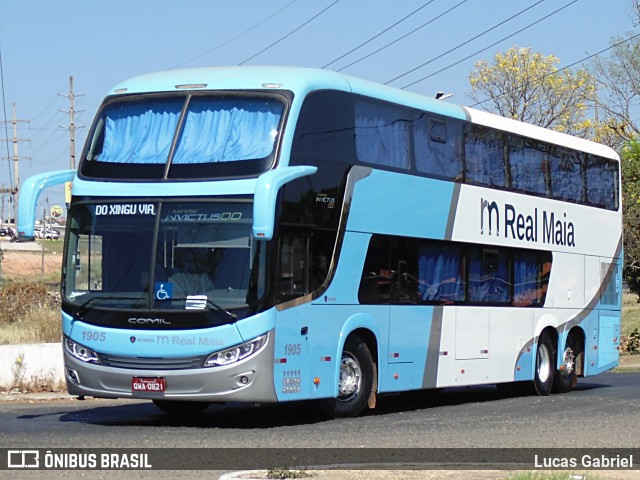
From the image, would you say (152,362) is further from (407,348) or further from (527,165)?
(527,165)

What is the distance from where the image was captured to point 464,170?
19266mm

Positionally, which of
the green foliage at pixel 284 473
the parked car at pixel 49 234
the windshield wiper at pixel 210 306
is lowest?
the green foliage at pixel 284 473

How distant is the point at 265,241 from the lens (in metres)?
14.8

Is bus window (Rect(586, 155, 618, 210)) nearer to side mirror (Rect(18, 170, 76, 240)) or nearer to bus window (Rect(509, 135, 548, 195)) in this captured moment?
bus window (Rect(509, 135, 548, 195))

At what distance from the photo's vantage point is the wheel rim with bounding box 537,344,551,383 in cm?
2214

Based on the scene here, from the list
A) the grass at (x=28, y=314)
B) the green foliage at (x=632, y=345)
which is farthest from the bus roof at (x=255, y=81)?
the green foliage at (x=632, y=345)

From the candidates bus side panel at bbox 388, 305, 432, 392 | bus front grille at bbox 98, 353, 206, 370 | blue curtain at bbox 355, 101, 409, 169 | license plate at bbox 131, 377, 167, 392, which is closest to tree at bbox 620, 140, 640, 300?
bus side panel at bbox 388, 305, 432, 392

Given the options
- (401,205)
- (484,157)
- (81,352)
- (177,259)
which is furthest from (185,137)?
(484,157)

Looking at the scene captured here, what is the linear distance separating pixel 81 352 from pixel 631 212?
90.0 feet

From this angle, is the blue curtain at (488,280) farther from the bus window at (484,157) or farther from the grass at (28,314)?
the grass at (28,314)

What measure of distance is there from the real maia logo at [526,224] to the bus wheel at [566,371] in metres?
1.90

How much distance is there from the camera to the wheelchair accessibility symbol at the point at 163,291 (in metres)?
14.9

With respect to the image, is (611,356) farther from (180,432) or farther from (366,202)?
(180,432)

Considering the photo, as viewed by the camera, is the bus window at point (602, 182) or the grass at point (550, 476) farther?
the bus window at point (602, 182)
